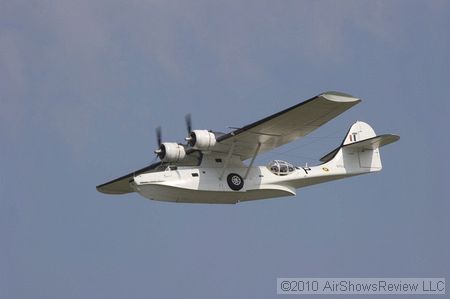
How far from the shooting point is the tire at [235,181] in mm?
27781

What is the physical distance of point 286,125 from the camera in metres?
27.1

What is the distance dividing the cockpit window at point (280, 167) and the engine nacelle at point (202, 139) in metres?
2.50

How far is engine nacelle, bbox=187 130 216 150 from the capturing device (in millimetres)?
27406

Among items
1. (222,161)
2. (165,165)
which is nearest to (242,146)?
(222,161)

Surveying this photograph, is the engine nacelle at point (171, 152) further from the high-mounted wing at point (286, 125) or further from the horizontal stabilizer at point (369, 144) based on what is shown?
the horizontal stabilizer at point (369, 144)

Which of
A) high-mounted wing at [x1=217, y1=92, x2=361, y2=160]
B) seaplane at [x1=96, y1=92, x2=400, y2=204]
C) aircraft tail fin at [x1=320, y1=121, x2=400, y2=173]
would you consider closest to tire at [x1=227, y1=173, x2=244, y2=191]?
seaplane at [x1=96, y1=92, x2=400, y2=204]

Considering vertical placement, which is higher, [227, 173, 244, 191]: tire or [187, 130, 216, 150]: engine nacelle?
[187, 130, 216, 150]: engine nacelle

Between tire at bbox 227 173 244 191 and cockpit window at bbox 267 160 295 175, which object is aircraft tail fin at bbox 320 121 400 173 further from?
tire at bbox 227 173 244 191

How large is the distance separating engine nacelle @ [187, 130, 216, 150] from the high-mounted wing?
0.87 ft

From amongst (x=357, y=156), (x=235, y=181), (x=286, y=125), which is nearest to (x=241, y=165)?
(x=235, y=181)

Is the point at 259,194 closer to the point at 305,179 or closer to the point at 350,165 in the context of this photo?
the point at 305,179

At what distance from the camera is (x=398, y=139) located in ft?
96.5

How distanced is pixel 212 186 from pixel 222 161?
126 cm

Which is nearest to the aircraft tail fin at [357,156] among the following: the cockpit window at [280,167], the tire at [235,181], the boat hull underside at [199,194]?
the cockpit window at [280,167]
